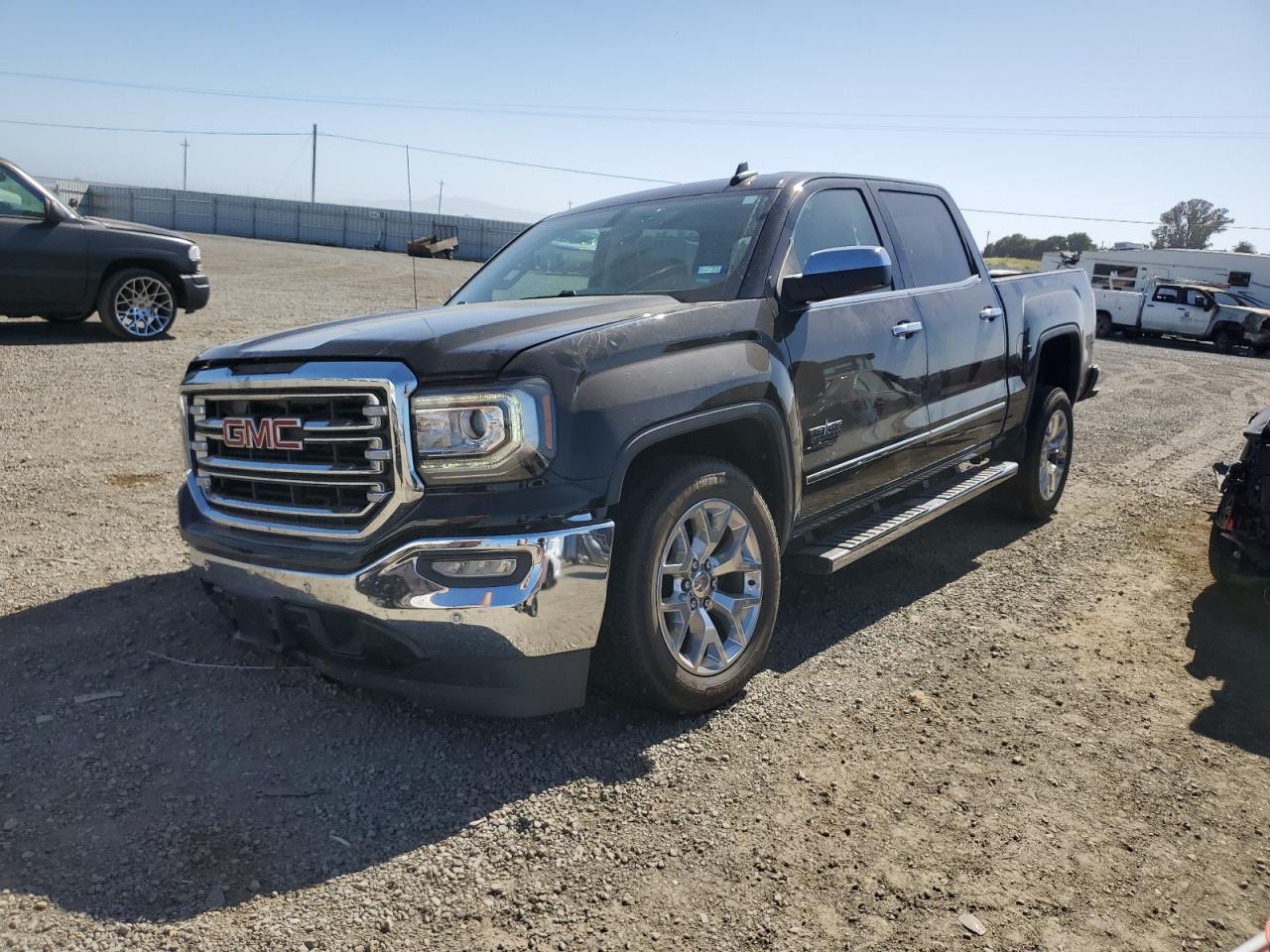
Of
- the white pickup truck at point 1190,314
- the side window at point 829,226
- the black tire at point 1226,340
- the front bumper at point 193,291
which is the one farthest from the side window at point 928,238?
the black tire at point 1226,340

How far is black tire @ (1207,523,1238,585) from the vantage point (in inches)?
196

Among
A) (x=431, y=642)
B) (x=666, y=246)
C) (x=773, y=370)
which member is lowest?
(x=431, y=642)

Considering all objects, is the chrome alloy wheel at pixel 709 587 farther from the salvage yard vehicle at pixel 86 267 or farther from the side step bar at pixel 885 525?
the salvage yard vehicle at pixel 86 267

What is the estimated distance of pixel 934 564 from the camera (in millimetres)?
5461

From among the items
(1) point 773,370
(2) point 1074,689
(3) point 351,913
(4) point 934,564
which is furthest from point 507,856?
(4) point 934,564

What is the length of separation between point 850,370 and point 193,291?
9439mm

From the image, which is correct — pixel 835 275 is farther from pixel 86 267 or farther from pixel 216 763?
pixel 86 267

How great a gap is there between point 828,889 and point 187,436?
2.63 m

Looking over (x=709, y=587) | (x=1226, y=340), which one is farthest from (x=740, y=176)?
(x=1226, y=340)

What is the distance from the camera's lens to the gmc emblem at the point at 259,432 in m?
3.16

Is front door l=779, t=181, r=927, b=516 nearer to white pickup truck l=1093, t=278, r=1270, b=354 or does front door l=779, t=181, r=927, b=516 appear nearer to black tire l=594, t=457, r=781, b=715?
black tire l=594, t=457, r=781, b=715

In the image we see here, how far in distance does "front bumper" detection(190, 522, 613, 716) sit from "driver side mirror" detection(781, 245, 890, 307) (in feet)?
4.37

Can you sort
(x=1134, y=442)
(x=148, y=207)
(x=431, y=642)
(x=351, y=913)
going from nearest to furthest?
(x=351, y=913), (x=431, y=642), (x=1134, y=442), (x=148, y=207)

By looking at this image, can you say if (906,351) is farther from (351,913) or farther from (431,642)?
(351,913)
